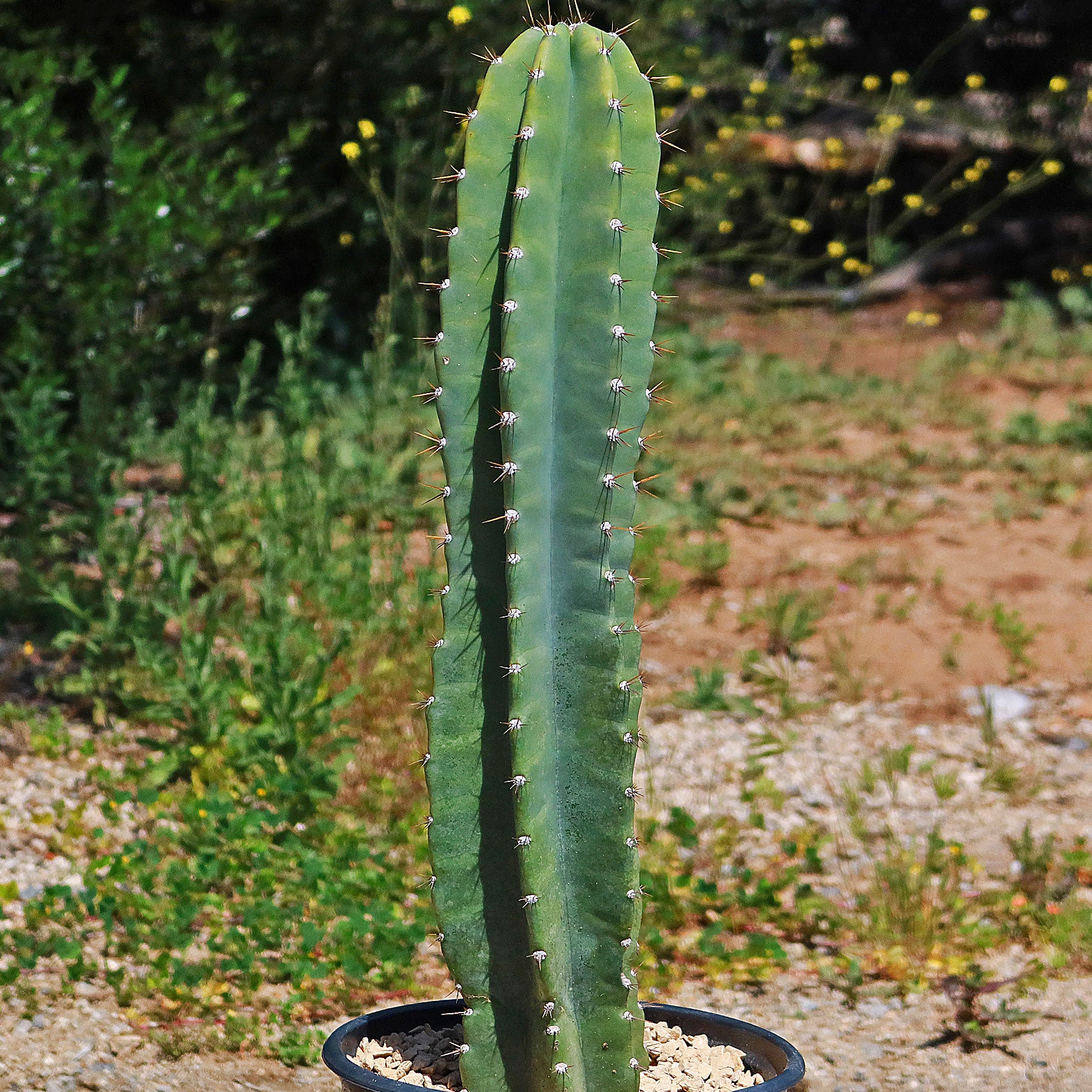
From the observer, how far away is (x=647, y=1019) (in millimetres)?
2568

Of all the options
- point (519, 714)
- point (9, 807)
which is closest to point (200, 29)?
point (9, 807)

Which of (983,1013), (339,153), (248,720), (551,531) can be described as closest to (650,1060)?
(551,531)

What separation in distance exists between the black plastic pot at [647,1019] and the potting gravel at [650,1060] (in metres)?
0.01

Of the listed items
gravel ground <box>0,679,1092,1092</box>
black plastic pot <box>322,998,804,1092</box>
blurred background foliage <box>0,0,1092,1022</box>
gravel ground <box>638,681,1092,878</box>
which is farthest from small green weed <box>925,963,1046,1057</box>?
black plastic pot <box>322,998,804,1092</box>

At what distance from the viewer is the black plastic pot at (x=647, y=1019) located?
7.07ft

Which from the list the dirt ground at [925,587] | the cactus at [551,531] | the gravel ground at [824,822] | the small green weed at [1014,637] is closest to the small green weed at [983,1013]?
the gravel ground at [824,822]

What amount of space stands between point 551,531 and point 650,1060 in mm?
930

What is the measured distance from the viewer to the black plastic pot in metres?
2.15

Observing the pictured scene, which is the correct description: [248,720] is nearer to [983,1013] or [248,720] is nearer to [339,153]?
[983,1013]

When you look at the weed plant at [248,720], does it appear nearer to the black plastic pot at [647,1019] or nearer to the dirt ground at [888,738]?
the dirt ground at [888,738]

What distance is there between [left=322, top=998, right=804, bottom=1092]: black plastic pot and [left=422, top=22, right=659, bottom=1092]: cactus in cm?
19

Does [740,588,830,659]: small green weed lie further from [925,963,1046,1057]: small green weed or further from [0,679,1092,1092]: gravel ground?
[925,963,1046,1057]: small green weed

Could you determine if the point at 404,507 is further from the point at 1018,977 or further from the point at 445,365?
the point at 445,365

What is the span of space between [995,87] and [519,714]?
9.61 meters
